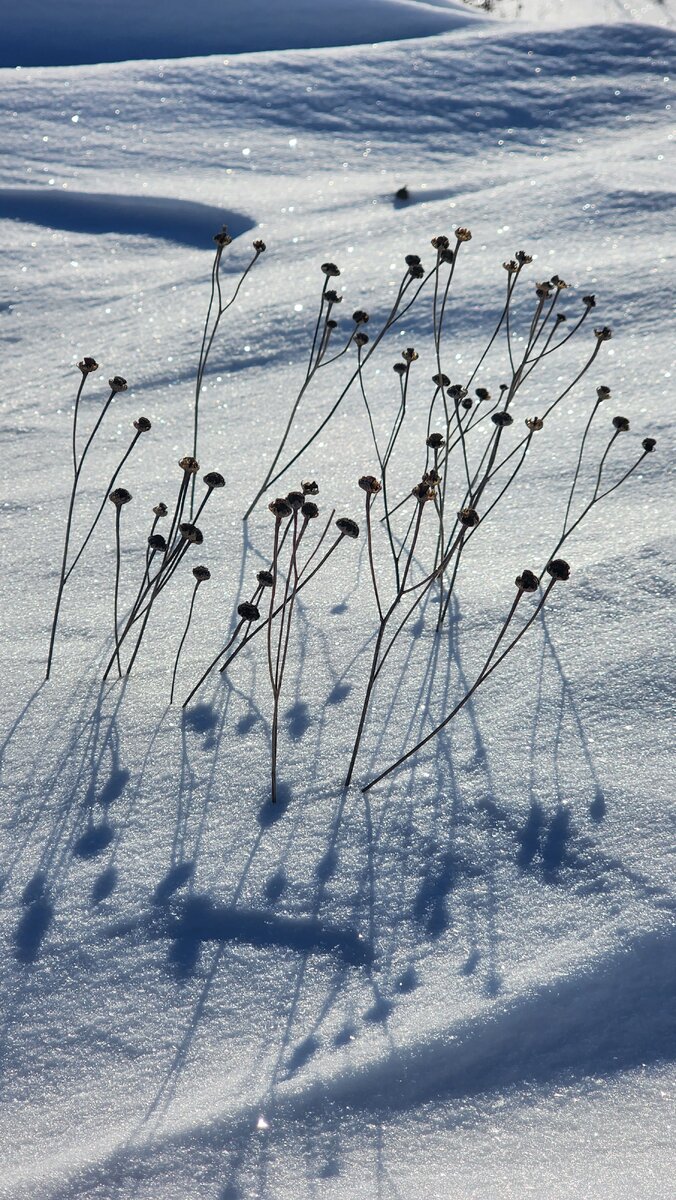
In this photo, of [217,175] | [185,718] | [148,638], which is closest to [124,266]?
[217,175]

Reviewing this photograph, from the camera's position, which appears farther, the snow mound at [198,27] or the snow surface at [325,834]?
the snow mound at [198,27]

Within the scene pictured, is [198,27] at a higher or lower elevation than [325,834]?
higher

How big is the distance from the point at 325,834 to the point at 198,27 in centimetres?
405

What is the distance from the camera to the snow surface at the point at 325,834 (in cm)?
101

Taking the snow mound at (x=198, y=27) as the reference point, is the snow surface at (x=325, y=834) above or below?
below

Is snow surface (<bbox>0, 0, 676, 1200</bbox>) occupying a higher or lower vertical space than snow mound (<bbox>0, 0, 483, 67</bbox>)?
lower

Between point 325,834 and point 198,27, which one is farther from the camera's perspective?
point 198,27

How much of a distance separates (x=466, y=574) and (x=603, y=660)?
0.34 m

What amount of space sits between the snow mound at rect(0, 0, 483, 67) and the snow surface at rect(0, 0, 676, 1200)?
Answer: 1926mm

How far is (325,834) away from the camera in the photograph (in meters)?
1.31

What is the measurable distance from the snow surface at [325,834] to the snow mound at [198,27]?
6.32 ft

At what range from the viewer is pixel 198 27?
4227 millimetres

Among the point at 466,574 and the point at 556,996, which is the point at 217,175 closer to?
the point at 466,574

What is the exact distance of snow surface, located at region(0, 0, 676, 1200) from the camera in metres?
1.01
